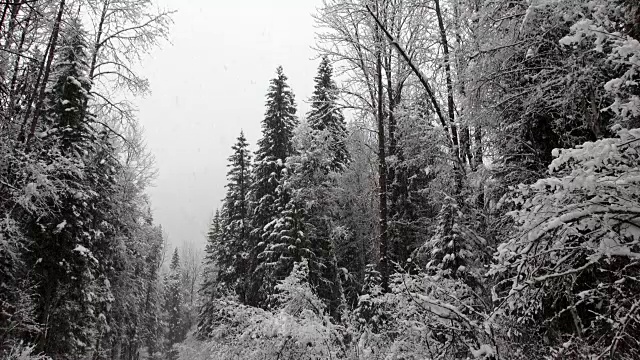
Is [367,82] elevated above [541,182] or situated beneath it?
elevated above

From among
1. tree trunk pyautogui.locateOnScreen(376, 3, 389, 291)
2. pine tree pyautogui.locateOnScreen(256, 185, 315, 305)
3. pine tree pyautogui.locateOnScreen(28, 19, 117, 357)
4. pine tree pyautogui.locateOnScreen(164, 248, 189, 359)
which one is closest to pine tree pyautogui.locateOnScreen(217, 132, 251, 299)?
pine tree pyautogui.locateOnScreen(256, 185, 315, 305)

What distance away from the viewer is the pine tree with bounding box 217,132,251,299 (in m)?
25.3

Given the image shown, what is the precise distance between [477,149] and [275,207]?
13.5 m

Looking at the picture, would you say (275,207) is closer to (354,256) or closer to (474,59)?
(354,256)

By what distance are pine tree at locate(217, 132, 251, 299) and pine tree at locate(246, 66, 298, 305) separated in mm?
1576

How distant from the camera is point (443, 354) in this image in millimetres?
5008

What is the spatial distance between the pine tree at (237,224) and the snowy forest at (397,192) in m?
0.38

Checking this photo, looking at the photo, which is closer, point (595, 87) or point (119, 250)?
point (595, 87)

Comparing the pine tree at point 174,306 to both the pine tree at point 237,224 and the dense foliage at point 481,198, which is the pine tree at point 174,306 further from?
the dense foliage at point 481,198

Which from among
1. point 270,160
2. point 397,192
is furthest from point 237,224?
point 397,192

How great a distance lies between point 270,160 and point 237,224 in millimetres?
6342

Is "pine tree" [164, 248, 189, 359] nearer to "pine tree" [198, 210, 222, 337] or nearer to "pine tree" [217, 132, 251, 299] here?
"pine tree" [198, 210, 222, 337]

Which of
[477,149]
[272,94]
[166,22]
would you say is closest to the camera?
[477,149]


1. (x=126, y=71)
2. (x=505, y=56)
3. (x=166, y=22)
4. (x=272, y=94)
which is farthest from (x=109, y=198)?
(x=505, y=56)
